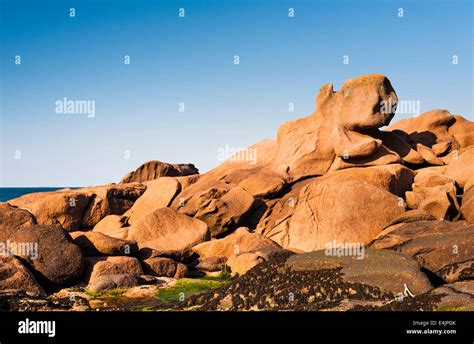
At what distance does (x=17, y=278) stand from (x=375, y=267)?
1115 centimetres

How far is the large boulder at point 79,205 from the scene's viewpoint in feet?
99.2

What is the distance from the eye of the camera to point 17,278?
64.1ft

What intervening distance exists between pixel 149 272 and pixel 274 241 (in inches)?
247

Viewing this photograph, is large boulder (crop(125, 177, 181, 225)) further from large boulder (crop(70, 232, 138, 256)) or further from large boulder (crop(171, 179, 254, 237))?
large boulder (crop(70, 232, 138, 256))

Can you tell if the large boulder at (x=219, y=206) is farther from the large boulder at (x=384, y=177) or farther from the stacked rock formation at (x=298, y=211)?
the large boulder at (x=384, y=177)

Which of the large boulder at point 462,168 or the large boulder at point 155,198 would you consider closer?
the large boulder at point 462,168

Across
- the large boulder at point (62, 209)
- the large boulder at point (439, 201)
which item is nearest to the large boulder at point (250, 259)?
the large boulder at point (439, 201)

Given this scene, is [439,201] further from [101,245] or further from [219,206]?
[101,245]

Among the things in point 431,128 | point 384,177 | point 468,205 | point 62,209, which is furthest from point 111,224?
point 431,128

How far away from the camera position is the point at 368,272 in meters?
16.4

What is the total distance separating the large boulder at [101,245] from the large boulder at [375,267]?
7.69 meters

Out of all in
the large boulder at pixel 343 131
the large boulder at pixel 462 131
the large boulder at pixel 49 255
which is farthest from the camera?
the large boulder at pixel 462 131

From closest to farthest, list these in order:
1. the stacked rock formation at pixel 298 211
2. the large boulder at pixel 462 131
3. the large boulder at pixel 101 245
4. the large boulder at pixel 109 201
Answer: the stacked rock formation at pixel 298 211, the large boulder at pixel 101 245, the large boulder at pixel 109 201, the large boulder at pixel 462 131
